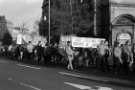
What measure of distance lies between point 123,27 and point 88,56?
21901 mm

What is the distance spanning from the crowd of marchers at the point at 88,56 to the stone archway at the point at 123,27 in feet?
54.6

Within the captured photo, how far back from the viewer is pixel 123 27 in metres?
42.3

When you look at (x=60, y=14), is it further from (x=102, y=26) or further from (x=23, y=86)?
(x=23, y=86)

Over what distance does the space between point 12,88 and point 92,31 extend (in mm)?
33922

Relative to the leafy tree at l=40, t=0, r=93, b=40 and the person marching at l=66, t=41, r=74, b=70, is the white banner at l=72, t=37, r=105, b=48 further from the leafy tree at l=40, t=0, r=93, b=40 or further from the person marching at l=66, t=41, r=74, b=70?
the leafy tree at l=40, t=0, r=93, b=40

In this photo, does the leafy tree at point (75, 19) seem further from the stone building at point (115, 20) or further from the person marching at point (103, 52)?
the person marching at point (103, 52)

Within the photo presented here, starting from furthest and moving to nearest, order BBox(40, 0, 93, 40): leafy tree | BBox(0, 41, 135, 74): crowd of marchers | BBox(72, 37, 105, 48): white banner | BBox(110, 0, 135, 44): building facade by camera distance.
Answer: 1. BBox(40, 0, 93, 40): leafy tree
2. BBox(110, 0, 135, 44): building facade
3. BBox(72, 37, 105, 48): white banner
4. BBox(0, 41, 135, 74): crowd of marchers

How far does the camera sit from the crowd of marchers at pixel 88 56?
17594 mm

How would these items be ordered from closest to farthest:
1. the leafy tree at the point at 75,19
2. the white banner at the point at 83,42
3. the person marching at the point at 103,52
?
the person marching at the point at 103,52 → the white banner at the point at 83,42 → the leafy tree at the point at 75,19

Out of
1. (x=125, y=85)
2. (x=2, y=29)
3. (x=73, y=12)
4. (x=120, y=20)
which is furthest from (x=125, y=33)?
(x=2, y=29)

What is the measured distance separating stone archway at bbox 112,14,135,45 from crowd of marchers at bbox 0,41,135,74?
16.6 m

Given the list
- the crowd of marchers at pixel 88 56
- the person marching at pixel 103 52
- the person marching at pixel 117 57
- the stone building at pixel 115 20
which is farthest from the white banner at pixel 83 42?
the stone building at pixel 115 20

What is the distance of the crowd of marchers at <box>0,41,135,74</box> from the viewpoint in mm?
17594

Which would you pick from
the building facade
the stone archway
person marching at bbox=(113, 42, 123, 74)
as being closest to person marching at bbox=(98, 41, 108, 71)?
person marching at bbox=(113, 42, 123, 74)
